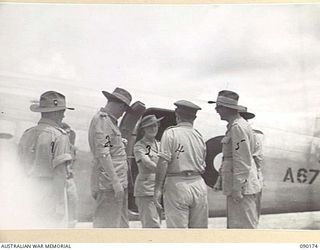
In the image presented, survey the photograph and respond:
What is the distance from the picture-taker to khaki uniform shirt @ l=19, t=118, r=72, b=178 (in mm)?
708

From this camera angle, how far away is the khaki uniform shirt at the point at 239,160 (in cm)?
71

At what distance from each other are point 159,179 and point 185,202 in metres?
0.05

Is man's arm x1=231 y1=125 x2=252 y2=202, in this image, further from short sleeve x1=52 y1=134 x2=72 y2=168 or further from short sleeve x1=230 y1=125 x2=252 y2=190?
short sleeve x1=52 y1=134 x2=72 y2=168

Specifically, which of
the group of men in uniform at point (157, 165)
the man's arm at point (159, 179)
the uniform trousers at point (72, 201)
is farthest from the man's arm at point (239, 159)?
the uniform trousers at point (72, 201)

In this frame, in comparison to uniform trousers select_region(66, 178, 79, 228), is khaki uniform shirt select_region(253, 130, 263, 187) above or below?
above

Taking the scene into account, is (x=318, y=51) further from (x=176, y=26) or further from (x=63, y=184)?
(x=63, y=184)

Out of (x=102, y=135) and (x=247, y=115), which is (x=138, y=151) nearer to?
(x=102, y=135)

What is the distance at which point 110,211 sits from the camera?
709 millimetres

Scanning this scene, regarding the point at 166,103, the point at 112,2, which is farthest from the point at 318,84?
the point at 112,2

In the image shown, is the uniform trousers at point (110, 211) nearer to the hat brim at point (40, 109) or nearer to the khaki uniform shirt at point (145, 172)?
the khaki uniform shirt at point (145, 172)

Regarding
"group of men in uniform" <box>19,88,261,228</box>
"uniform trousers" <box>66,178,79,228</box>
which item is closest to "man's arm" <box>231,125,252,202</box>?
"group of men in uniform" <box>19,88,261,228</box>

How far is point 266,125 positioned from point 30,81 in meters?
Answer: 0.37

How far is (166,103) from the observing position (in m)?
Answer: 0.72

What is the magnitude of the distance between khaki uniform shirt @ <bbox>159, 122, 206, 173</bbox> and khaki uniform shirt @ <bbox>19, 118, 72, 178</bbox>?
15cm
